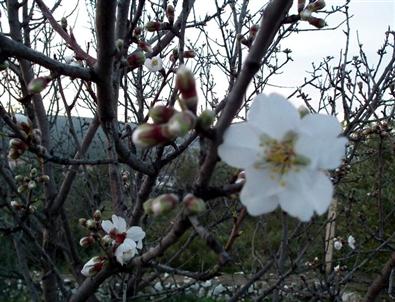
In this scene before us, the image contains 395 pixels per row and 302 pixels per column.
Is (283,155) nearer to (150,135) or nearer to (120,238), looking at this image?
(150,135)

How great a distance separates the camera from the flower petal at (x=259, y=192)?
930 millimetres

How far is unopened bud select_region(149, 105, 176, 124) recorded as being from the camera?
3.14 feet

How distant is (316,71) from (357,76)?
54cm

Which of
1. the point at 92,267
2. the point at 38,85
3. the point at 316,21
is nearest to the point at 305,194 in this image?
the point at 38,85

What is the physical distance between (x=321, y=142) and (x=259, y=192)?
0.48 feet

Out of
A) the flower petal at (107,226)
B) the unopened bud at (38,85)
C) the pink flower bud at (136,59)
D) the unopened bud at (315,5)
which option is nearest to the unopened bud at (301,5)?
the unopened bud at (315,5)

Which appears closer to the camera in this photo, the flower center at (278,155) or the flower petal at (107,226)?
the flower center at (278,155)

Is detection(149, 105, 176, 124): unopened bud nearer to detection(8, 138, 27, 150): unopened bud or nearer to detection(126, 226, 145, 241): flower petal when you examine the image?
detection(8, 138, 27, 150): unopened bud

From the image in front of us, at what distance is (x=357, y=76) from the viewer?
3930mm

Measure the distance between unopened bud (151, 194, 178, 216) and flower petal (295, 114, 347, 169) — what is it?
0.82 ft

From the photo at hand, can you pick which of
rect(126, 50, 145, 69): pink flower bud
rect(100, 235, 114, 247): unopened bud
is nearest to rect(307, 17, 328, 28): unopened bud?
rect(126, 50, 145, 69): pink flower bud

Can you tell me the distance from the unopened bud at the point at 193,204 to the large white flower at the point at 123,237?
33.9 inches

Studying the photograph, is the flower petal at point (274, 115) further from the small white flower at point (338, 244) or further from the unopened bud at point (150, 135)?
the small white flower at point (338, 244)

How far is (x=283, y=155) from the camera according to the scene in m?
0.99
